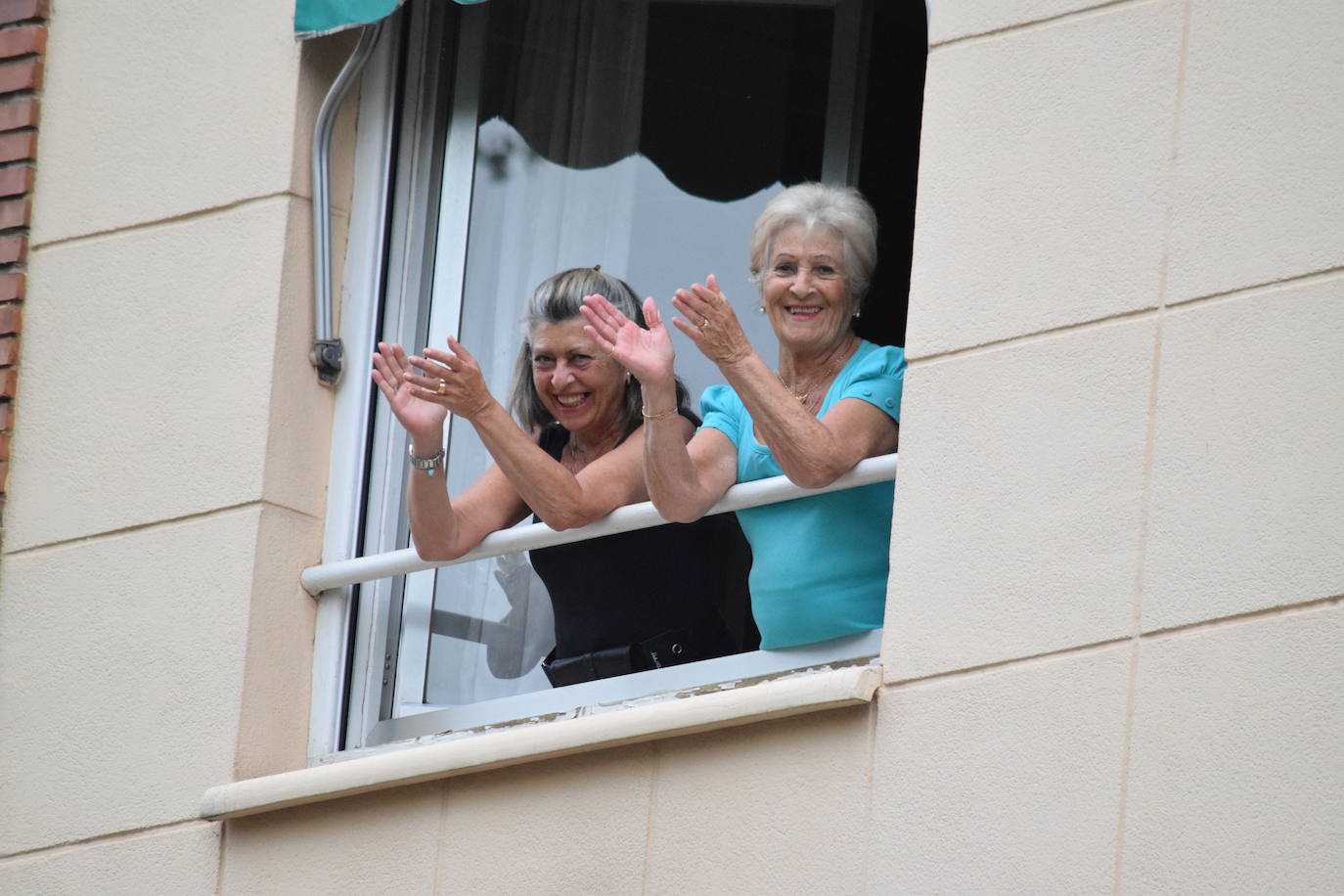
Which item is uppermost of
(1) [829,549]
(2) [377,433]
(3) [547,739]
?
(2) [377,433]

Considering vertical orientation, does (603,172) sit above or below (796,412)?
above

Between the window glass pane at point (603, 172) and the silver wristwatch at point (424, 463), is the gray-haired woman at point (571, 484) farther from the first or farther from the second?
the window glass pane at point (603, 172)

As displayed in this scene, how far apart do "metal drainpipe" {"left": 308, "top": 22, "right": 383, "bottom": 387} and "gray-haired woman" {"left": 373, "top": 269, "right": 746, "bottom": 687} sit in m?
0.15

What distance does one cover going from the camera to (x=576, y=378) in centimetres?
509

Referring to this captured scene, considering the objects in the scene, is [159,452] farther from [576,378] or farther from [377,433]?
[576,378]

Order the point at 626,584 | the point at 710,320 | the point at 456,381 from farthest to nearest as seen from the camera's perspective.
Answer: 1. the point at 626,584
2. the point at 456,381
3. the point at 710,320

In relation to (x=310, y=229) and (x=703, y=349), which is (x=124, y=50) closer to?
(x=310, y=229)

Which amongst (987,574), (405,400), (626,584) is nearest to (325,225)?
(405,400)

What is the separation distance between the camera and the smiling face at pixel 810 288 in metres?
4.79

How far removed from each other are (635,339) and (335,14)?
134 cm

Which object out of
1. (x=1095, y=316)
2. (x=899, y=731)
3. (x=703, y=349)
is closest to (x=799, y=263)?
(x=703, y=349)

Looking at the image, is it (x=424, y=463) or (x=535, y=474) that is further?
(x=424, y=463)

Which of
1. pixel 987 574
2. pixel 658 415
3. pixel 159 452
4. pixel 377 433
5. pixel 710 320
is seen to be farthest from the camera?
pixel 377 433

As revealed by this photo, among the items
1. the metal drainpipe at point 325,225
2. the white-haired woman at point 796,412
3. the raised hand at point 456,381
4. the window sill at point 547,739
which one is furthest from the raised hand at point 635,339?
the metal drainpipe at point 325,225
